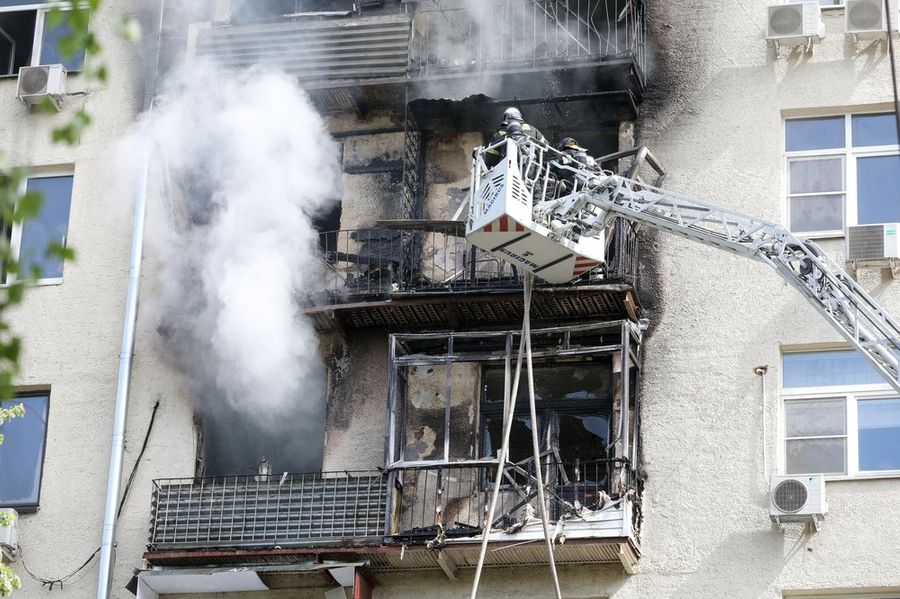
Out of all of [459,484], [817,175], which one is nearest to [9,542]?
[459,484]

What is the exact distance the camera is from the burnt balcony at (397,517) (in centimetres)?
1599

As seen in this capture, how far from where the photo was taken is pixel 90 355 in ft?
61.9

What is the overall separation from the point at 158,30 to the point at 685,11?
6614mm

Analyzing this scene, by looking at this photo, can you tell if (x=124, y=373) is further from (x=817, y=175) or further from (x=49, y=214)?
(x=817, y=175)

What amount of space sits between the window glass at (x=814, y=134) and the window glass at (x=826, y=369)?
98.3 inches

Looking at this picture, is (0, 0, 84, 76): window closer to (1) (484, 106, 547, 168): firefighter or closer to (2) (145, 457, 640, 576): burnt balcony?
(2) (145, 457, 640, 576): burnt balcony

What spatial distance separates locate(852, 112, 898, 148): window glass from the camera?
1770 centimetres

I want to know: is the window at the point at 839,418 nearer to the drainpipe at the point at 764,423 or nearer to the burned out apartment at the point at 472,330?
the burned out apartment at the point at 472,330

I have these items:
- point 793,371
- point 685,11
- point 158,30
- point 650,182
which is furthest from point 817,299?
point 158,30

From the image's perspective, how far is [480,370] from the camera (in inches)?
697

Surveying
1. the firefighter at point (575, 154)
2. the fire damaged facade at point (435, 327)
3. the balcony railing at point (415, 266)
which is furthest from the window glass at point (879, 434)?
the firefighter at point (575, 154)

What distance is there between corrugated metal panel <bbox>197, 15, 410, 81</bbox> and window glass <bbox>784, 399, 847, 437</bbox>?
6015 mm

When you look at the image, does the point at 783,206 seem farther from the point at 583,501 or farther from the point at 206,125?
the point at 206,125

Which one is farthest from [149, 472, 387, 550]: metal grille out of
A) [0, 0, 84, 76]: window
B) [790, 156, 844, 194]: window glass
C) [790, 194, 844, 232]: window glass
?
[0, 0, 84, 76]: window
